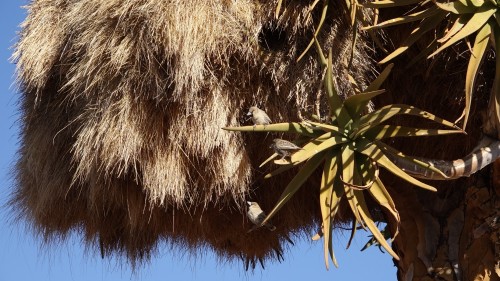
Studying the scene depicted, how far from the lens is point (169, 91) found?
4215mm

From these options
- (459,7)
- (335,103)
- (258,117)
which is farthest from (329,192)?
(459,7)

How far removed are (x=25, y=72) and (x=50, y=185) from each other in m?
0.52

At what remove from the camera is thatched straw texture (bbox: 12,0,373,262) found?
13.7ft

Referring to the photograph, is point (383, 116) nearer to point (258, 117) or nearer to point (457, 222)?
point (258, 117)

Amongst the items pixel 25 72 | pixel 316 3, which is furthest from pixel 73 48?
pixel 316 3

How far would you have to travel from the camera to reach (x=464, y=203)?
4.48m

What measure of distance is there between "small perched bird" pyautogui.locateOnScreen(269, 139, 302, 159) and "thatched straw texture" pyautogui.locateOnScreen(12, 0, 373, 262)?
31cm

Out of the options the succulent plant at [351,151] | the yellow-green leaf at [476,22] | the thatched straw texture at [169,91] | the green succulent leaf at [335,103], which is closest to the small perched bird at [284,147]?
the succulent plant at [351,151]

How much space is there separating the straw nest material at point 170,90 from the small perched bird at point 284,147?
277 millimetres

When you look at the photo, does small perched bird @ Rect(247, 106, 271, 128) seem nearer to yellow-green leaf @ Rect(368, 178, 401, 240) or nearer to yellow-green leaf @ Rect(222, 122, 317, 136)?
yellow-green leaf @ Rect(222, 122, 317, 136)

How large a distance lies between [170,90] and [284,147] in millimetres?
575

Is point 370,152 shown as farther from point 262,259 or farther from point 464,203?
point 262,259

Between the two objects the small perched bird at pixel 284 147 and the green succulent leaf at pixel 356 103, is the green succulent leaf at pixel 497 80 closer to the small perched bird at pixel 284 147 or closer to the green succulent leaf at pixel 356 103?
the green succulent leaf at pixel 356 103

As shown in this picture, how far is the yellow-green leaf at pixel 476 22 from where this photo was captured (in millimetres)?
3703
